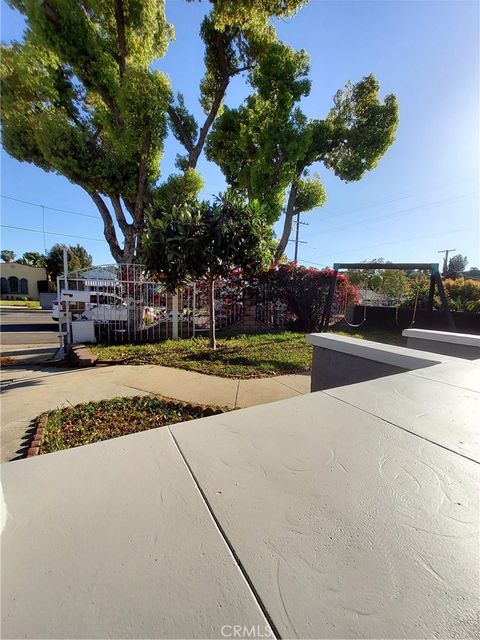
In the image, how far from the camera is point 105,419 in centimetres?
314

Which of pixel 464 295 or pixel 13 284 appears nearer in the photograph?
pixel 464 295

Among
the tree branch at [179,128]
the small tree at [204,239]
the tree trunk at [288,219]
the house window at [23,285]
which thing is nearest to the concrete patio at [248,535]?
the small tree at [204,239]

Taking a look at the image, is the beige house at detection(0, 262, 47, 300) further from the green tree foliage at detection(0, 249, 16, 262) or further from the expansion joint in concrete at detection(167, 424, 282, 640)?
the expansion joint in concrete at detection(167, 424, 282, 640)

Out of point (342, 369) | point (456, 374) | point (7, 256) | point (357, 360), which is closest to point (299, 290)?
point (342, 369)

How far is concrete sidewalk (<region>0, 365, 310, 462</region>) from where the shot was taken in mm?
3496

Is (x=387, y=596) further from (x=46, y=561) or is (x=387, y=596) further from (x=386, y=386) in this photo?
(x=386, y=386)

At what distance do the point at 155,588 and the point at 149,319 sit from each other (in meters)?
7.77

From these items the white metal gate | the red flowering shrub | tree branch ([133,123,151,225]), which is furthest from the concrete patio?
tree branch ([133,123,151,225])

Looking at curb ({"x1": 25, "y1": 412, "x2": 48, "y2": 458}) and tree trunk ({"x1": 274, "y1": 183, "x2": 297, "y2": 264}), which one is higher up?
tree trunk ({"x1": 274, "y1": 183, "x2": 297, "y2": 264})

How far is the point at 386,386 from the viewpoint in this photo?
221 cm

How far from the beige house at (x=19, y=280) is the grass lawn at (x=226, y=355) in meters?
39.2

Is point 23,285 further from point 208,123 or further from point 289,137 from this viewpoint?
point 289,137

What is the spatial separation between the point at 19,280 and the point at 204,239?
42.6m

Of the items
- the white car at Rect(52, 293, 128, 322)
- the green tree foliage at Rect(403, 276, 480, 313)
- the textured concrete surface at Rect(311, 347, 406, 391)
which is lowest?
the textured concrete surface at Rect(311, 347, 406, 391)
